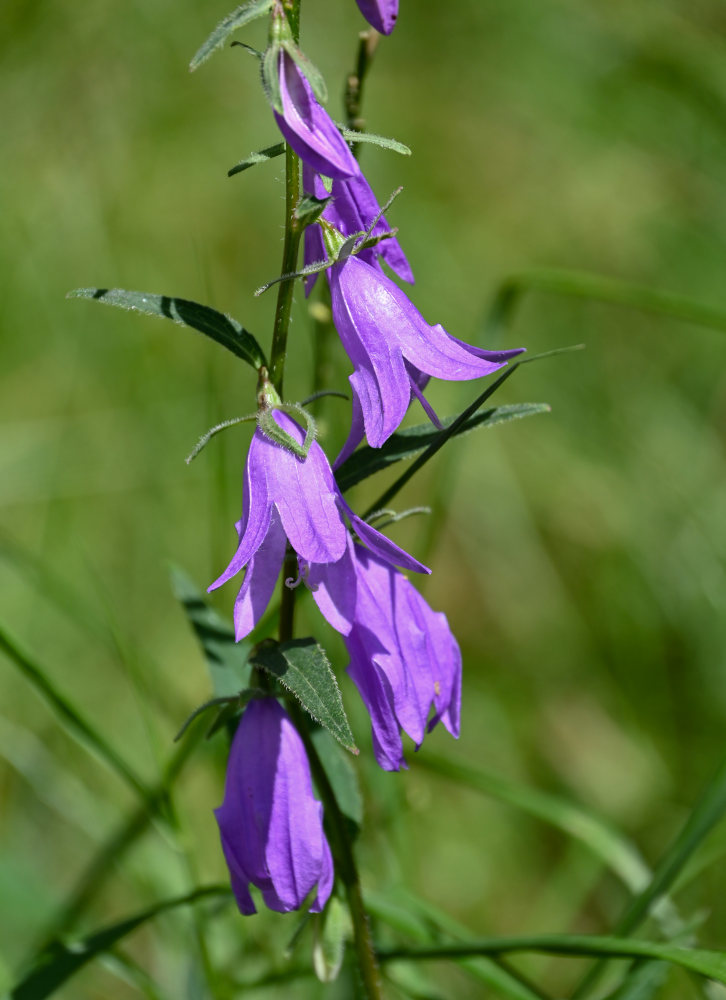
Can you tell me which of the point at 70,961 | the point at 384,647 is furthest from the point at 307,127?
the point at 70,961

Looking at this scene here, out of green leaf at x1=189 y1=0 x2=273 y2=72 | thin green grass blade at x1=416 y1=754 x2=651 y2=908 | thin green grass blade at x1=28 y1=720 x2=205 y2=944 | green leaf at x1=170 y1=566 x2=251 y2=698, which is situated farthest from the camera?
thin green grass blade at x1=416 y1=754 x2=651 y2=908

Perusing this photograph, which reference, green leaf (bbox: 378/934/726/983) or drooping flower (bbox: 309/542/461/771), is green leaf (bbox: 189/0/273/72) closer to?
drooping flower (bbox: 309/542/461/771)

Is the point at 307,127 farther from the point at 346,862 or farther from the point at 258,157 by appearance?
the point at 346,862

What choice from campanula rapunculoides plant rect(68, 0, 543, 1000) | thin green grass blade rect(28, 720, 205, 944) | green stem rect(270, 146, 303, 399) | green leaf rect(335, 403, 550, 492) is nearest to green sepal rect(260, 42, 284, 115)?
campanula rapunculoides plant rect(68, 0, 543, 1000)

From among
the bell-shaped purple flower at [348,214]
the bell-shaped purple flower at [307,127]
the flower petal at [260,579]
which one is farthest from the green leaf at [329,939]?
the bell-shaped purple flower at [307,127]

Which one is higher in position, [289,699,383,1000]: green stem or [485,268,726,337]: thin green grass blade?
[485,268,726,337]: thin green grass blade

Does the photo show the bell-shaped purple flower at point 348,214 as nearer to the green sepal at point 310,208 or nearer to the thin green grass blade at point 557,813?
the green sepal at point 310,208
